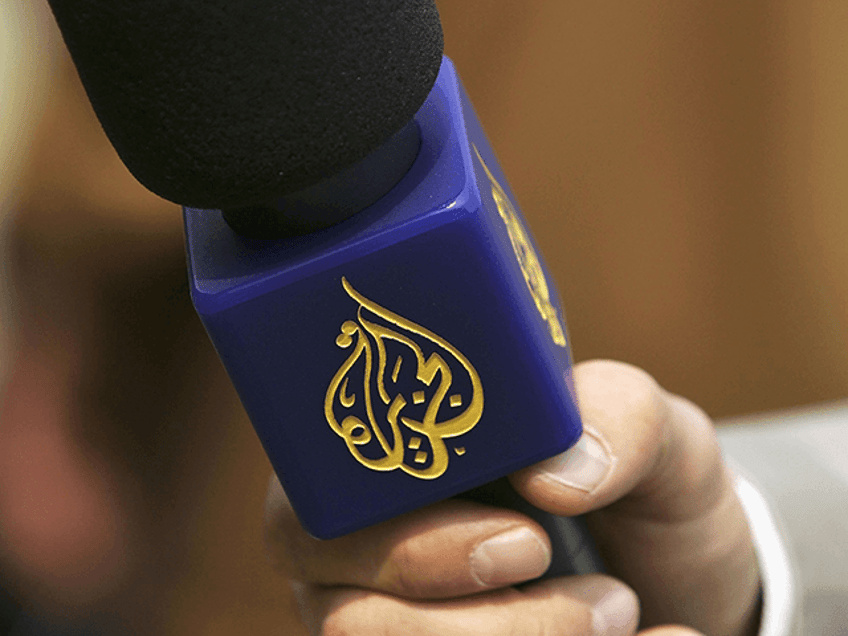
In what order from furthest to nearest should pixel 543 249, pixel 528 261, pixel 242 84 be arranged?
pixel 543 249, pixel 528 261, pixel 242 84

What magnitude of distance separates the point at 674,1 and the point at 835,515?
1.71 feet

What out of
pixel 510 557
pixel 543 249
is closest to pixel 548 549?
pixel 510 557

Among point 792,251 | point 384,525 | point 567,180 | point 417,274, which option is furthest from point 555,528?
point 792,251

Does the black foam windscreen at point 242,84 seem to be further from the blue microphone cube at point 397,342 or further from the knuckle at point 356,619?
the knuckle at point 356,619

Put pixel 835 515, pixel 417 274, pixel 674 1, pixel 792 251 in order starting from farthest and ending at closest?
pixel 792 251 < pixel 674 1 < pixel 835 515 < pixel 417 274

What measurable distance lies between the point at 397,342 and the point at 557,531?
0.59 feet

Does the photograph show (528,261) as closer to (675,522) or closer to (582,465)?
(582,465)

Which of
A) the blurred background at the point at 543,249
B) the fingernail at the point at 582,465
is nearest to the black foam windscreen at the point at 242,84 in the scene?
the fingernail at the point at 582,465

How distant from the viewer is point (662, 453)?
490 millimetres

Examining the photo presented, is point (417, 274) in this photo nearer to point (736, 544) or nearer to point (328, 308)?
point (328, 308)

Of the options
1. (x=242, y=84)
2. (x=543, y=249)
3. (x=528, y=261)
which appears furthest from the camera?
(x=543, y=249)

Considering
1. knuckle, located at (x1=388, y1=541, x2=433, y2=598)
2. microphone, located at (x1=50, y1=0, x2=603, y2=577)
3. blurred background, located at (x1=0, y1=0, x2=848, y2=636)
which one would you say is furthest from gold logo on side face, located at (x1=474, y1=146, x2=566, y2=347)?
blurred background, located at (x1=0, y1=0, x2=848, y2=636)

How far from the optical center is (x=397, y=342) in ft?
1.03

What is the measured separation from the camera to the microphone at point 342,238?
24cm
